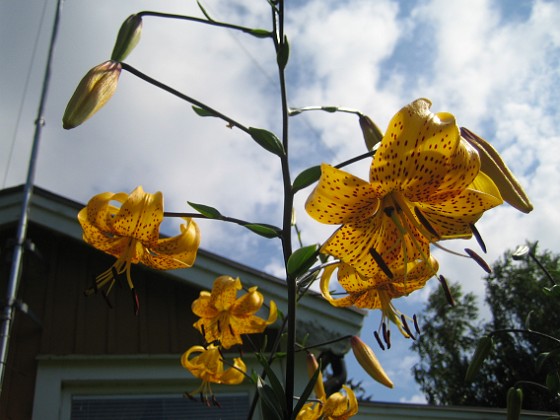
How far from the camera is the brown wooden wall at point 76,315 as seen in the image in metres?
2.48

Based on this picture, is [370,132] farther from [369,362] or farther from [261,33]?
[369,362]

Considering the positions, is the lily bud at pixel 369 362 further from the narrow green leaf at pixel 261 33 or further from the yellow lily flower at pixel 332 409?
the narrow green leaf at pixel 261 33

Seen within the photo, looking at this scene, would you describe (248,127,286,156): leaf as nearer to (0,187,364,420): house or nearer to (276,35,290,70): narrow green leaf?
(276,35,290,70): narrow green leaf

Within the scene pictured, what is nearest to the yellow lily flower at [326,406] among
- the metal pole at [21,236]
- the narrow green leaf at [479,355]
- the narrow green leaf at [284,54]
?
the narrow green leaf at [479,355]

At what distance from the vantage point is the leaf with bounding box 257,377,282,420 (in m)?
0.71

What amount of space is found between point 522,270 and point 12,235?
11.0 m

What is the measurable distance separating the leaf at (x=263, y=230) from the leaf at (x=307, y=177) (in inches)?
2.9

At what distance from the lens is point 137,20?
3.23 ft

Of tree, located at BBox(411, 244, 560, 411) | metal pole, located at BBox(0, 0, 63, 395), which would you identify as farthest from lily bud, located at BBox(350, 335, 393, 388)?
tree, located at BBox(411, 244, 560, 411)

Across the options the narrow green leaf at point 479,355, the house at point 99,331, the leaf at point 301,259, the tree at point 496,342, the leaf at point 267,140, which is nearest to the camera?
the leaf at point 301,259

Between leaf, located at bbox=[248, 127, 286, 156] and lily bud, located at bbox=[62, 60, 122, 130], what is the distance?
0.26 meters

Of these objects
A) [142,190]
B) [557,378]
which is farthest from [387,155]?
[557,378]

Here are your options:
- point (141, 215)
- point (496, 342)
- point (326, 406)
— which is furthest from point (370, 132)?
point (496, 342)

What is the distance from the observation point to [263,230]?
82 centimetres
